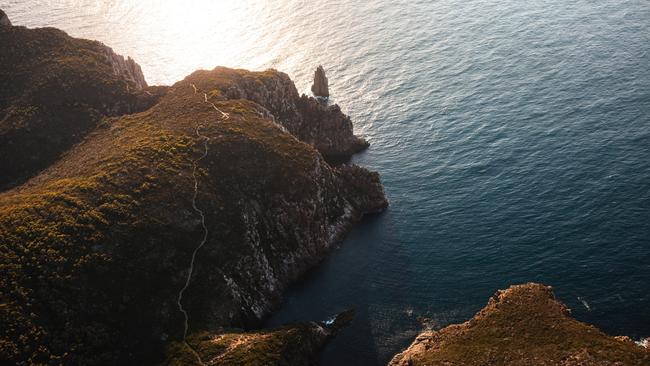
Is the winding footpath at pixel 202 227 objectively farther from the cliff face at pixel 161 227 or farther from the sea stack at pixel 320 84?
the sea stack at pixel 320 84

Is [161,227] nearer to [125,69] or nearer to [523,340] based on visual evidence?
[523,340]

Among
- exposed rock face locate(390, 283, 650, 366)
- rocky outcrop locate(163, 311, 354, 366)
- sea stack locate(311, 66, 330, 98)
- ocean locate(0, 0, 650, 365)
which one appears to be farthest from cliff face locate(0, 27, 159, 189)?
exposed rock face locate(390, 283, 650, 366)

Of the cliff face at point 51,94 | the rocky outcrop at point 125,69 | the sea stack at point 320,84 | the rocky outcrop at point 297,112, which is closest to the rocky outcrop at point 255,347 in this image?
the cliff face at point 51,94

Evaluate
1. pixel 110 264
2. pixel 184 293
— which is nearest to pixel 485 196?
pixel 184 293

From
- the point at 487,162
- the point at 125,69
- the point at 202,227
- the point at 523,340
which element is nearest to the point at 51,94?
the point at 125,69

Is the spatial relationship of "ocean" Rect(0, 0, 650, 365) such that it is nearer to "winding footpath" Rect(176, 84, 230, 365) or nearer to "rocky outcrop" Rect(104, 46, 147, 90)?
"winding footpath" Rect(176, 84, 230, 365)

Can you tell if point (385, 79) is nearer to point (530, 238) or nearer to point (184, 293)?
point (530, 238)
